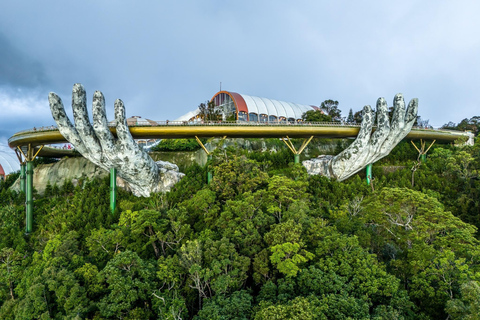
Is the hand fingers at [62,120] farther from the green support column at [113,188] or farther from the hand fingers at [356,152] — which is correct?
the hand fingers at [356,152]

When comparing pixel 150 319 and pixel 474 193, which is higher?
pixel 474 193

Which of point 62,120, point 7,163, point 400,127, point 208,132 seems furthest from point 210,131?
point 7,163

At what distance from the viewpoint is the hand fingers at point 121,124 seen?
20.4 meters

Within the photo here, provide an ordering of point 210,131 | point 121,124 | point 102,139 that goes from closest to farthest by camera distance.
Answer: point 121,124, point 102,139, point 210,131

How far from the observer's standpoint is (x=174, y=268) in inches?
533

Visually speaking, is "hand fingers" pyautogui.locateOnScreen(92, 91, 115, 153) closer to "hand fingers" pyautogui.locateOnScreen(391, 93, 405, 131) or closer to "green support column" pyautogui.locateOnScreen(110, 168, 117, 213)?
"green support column" pyautogui.locateOnScreen(110, 168, 117, 213)

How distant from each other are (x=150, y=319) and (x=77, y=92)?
17793 mm

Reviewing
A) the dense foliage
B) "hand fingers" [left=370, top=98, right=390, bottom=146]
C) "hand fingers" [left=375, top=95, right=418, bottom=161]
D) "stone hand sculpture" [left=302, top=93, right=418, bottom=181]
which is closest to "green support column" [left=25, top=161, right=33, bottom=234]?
the dense foliage

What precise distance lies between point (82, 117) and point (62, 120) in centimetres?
166

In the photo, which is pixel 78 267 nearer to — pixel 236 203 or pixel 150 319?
pixel 150 319

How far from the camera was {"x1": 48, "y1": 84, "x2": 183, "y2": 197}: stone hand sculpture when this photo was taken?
20.2 m

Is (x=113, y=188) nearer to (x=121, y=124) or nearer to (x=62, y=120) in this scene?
(x=121, y=124)

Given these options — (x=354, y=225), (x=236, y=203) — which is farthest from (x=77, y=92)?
(x=354, y=225)

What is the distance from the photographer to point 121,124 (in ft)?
67.6
